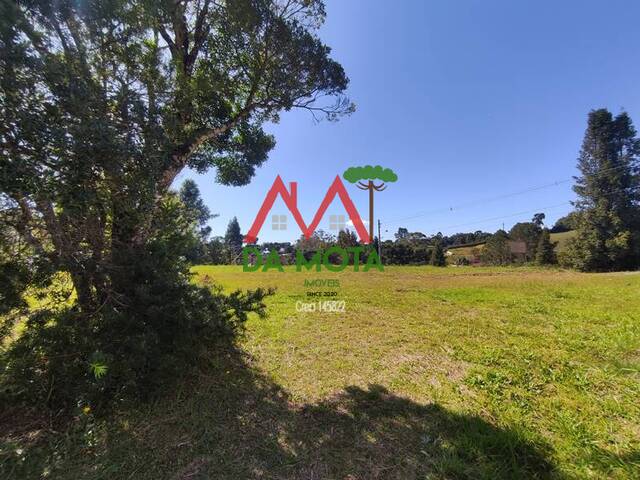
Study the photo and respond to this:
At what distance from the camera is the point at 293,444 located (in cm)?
181

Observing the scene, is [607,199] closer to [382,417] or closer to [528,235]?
[528,235]

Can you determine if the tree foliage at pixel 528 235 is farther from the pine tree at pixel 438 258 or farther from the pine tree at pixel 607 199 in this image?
the pine tree at pixel 438 258

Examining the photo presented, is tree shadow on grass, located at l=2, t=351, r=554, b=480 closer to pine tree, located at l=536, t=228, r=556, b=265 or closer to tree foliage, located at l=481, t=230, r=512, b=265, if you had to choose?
pine tree, located at l=536, t=228, r=556, b=265

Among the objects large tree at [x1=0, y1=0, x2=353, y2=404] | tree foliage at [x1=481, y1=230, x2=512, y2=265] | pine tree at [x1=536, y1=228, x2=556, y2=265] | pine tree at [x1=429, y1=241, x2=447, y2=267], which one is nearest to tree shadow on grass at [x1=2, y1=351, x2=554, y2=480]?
large tree at [x1=0, y1=0, x2=353, y2=404]

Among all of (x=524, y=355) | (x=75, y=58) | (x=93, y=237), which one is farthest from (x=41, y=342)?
(x=524, y=355)

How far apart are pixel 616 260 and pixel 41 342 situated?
29.0 m

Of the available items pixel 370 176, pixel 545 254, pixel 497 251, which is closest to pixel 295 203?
pixel 370 176

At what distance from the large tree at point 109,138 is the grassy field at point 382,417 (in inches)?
24.2

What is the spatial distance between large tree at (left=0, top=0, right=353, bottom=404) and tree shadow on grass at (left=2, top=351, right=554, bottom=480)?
1.73 feet

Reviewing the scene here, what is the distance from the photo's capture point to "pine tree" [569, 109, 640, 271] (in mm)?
18141

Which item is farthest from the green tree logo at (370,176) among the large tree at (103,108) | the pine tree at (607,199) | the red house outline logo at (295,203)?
the pine tree at (607,199)

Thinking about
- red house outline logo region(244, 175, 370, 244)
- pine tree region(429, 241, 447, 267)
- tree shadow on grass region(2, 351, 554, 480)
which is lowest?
tree shadow on grass region(2, 351, 554, 480)

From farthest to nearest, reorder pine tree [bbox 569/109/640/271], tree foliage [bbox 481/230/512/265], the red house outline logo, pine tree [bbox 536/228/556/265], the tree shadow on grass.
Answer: tree foliage [bbox 481/230/512/265], pine tree [bbox 536/228/556/265], pine tree [bbox 569/109/640/271], the red house outline logo, the tree shadow on grass

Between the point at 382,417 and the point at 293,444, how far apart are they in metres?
0.76
